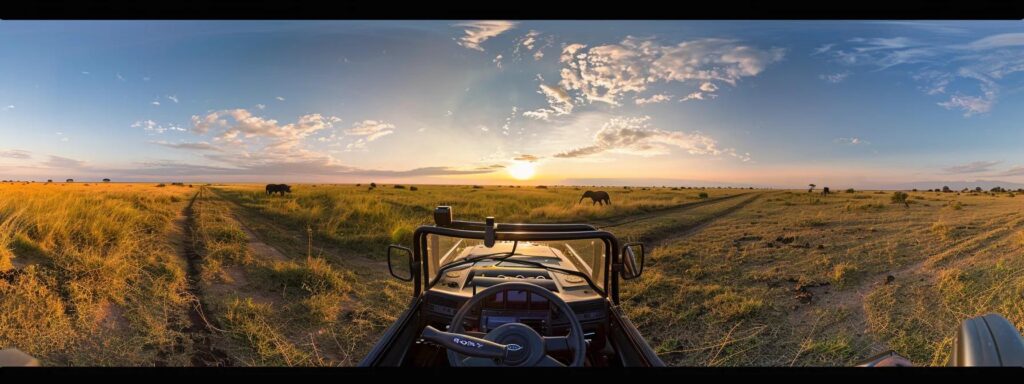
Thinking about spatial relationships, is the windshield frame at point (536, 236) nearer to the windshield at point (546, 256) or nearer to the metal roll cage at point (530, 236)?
the metal roll cage at point (530, 236)

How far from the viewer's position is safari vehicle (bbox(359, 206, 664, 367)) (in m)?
2.26

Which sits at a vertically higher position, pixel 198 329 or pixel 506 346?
pixel 506 346

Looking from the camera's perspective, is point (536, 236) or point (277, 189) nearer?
point (536, 236)

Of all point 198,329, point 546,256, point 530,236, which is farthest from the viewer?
point 198,329

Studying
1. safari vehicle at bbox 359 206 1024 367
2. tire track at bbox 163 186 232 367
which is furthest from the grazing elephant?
safari vehicle at bbox 359 206 1024 367

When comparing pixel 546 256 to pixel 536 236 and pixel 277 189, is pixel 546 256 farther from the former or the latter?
pixel 277 189

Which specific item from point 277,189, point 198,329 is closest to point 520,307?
point 198,329

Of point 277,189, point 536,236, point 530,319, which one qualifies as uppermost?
point 536,236

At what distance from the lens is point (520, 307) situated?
279 centimetres

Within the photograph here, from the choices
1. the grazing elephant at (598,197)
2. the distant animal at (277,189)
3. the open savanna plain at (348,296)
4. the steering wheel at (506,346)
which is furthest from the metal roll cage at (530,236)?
the distant animal at (277,189)

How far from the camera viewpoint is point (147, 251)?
9.41 m

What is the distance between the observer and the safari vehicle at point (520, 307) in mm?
2258

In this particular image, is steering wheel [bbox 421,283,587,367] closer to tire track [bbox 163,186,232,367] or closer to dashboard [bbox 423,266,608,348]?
dashboard [bbox 423,266,608,348]
